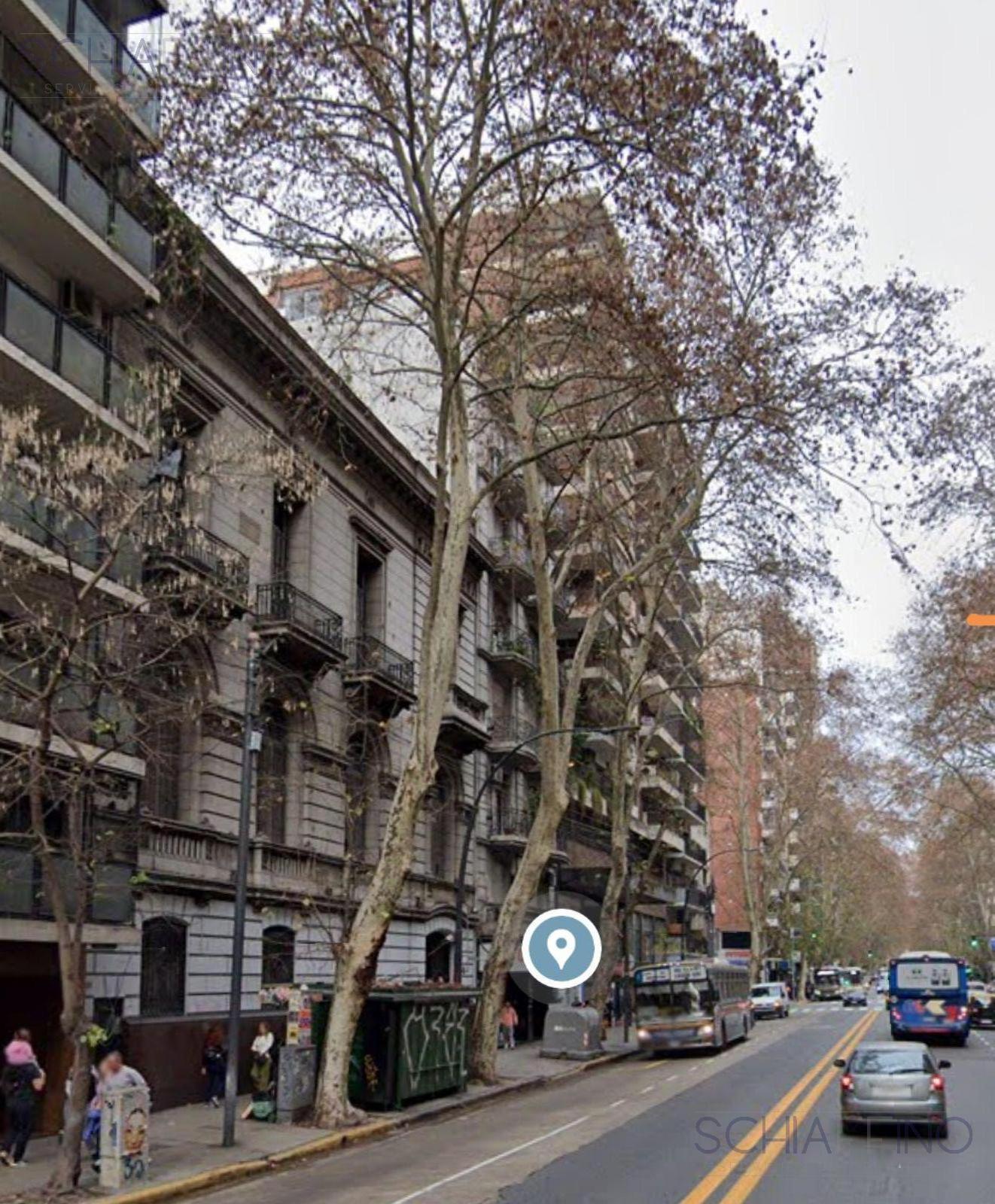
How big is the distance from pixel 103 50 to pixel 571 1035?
25.8 meters

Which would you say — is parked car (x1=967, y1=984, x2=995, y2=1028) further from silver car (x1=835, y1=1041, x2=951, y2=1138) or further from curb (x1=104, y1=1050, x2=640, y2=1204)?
silver car (x1=835, y1=1041, x2=951, y2=1138)

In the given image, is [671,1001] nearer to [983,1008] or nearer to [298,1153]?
[298,1153]

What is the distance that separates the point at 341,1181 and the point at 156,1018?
7734mm

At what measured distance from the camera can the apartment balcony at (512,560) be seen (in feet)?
137

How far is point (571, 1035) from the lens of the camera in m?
36.4

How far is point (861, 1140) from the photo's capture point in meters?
17.9

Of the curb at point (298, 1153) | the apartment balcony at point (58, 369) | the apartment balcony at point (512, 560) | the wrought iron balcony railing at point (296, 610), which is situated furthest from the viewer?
the apartment balcony at point (512, 560)

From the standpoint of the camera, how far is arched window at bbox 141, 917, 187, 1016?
23.5 metres

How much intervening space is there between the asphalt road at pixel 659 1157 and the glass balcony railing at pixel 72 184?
14.2 m

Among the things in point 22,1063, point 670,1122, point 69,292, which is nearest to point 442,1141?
point 670,1122

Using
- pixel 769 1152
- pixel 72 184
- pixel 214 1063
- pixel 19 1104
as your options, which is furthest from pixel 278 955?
pixel 72 184

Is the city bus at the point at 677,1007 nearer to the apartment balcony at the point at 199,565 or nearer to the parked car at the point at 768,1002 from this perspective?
the apartment balcony at the point at 199,565

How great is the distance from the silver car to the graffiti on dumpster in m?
7.89

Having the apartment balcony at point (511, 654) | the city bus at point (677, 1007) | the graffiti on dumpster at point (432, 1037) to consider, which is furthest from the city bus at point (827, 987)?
the graffiti on dumpster at point (432, 1037)
